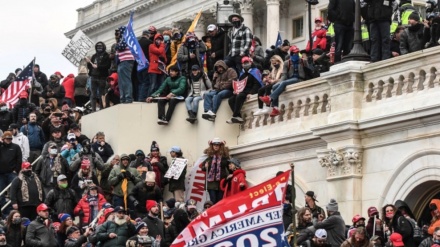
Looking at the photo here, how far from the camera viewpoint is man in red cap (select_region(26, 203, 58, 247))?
31500 millimetres

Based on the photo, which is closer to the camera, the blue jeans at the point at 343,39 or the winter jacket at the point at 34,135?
the blue jeans at the point at 343,39

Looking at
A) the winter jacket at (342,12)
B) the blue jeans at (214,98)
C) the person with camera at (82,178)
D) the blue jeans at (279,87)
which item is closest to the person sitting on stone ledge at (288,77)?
the blue jeans at (279,87)

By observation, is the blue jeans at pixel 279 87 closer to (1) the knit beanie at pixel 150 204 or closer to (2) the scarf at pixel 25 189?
(1) the knit beanie at pixel 150 204

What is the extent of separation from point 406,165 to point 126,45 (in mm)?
9503

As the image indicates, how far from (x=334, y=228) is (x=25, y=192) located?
8.75 meters

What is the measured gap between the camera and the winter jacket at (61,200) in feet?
112

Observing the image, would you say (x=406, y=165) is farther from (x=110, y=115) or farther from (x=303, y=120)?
(x=110, y=115)

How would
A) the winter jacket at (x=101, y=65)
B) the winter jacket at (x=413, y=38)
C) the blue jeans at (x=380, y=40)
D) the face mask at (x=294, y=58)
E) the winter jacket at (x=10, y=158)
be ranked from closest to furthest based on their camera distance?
the winter jacket at (x=413, y=38)
the blue jeans at (x=380, y=40)
the face mask at (x=294, y=58)
the winter jacket at (x=10, y=158)
the winter jacket at (x=101, y=65)

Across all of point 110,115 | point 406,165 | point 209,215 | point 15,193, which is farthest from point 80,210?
point 209,215

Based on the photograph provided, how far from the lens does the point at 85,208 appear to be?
33656 mm

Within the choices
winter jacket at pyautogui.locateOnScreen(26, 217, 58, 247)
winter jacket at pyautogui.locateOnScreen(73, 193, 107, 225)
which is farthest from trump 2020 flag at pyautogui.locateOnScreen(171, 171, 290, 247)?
winter jacket at pyautogui.locateOnScreen(73, 193, 107, 225)

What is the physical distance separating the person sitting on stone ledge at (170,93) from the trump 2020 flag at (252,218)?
1183cm

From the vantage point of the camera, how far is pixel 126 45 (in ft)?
124

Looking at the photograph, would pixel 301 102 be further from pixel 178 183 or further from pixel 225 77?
pixel 178 183
